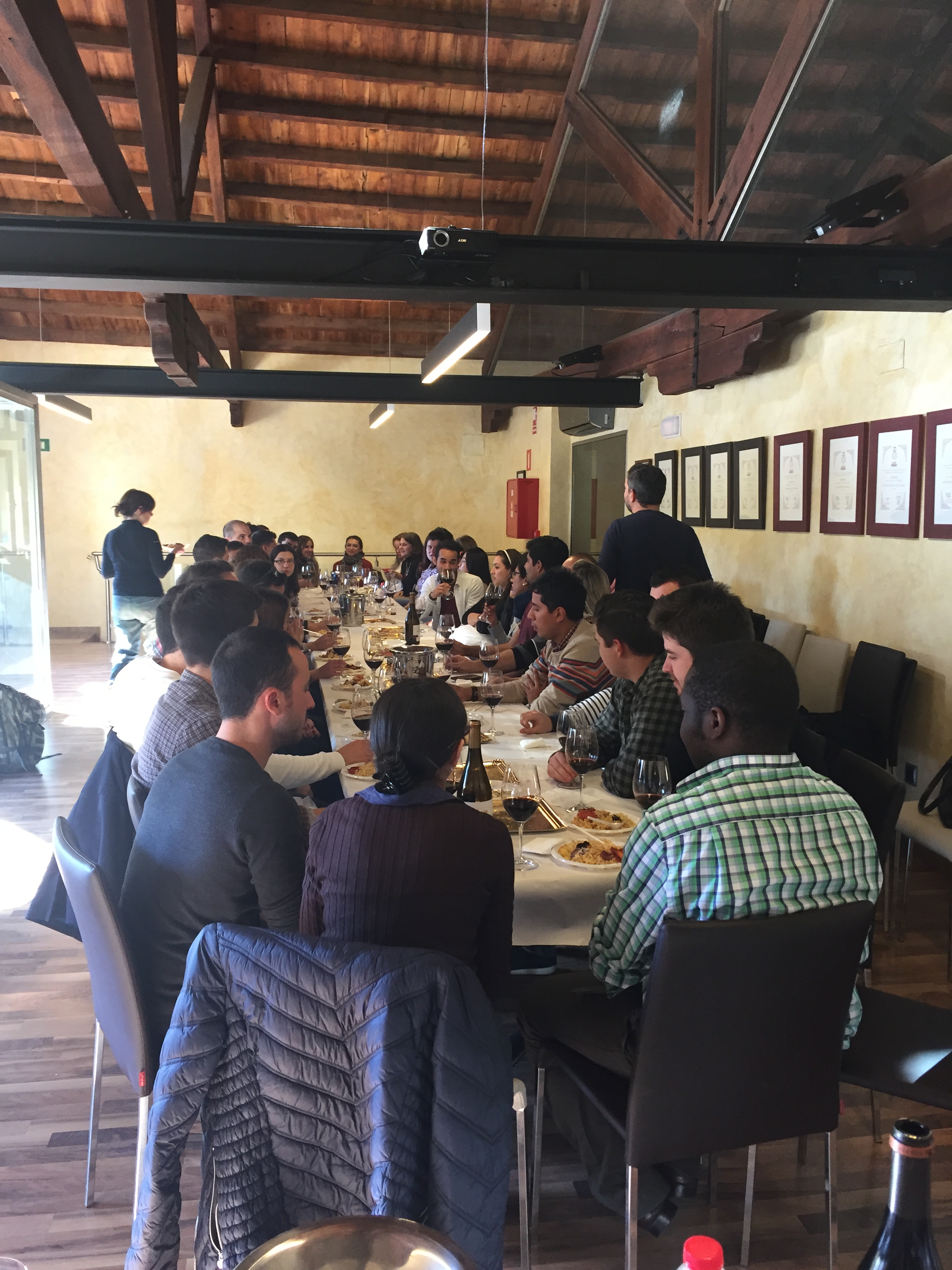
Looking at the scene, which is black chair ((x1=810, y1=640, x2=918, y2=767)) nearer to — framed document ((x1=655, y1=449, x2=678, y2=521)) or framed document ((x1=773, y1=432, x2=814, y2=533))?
framed document ((x1=773, y1=432, x2=814, y2=533))

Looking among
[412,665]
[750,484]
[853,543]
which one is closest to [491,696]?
[412,665]

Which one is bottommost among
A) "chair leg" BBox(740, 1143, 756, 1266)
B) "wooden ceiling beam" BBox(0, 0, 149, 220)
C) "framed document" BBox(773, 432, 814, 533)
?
"chair leg" BBox(740, 1143, 756, 1266)

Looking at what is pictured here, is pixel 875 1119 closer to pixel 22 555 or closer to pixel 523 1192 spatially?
pixel 523 1192

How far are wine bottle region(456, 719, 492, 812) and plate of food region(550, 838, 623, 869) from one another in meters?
0.33

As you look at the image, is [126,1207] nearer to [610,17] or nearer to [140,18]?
[140,18]

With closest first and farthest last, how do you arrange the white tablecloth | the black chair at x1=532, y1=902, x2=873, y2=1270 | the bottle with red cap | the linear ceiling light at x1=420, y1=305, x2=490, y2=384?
1. the bottle with red cap
2. the black chair at x1=532, y1=902, x2=873, y2=1270
3. the white tablecloth
4. the linear ceiling light at x1=420, y1=305, x2=490, y2=384

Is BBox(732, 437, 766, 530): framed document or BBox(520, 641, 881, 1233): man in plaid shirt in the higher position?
BBox(732, 437, 766, 530): framed document

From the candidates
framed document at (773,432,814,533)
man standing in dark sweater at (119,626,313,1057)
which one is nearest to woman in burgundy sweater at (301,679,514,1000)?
man standing in dark sweater at (119,626,313,1057)

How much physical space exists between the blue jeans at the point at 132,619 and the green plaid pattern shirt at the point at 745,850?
7.01 m

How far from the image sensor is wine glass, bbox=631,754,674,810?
7.64ft

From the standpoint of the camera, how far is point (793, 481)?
19.9ft

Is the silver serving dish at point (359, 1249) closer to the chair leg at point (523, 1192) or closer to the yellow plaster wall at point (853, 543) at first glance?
the chair leg at point (523, 1192)

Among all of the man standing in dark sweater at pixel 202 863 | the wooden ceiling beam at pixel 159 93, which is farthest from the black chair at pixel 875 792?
the wooden ceiling beam at pixel 159 93

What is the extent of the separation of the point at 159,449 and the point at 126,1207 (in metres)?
11.2
